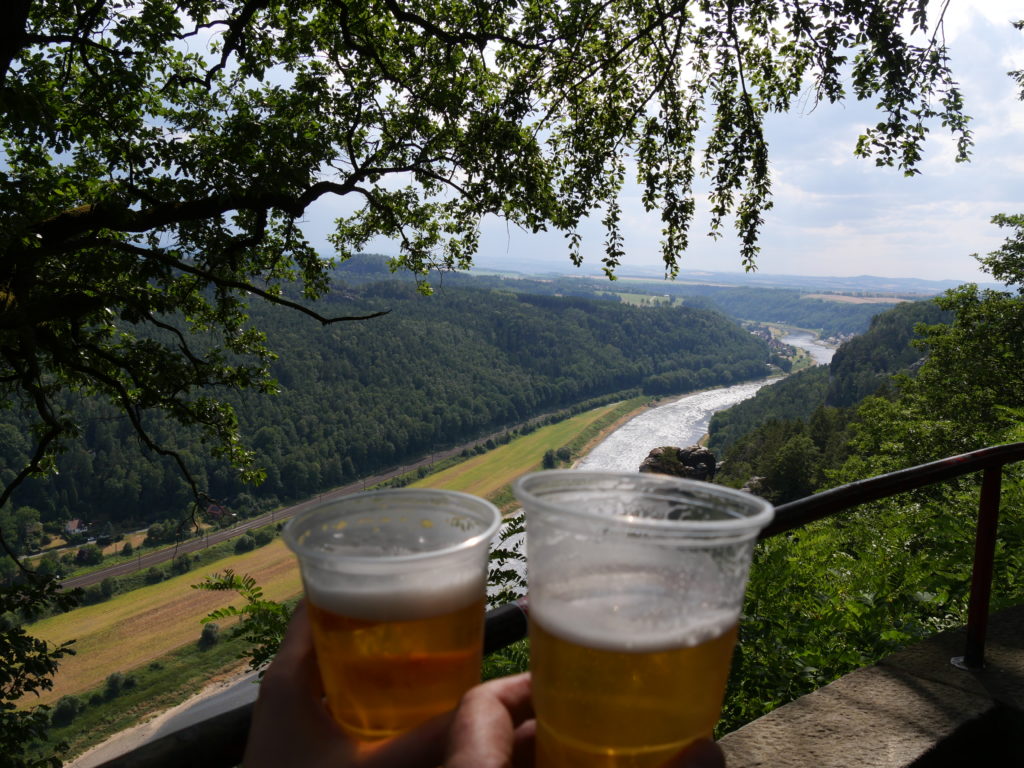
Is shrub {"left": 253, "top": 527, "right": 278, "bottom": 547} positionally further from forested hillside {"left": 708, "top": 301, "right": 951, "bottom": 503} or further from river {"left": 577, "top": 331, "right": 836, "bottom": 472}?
forested hillside {"left": 708, "top": 301, "right": 951, "bottom": 503}

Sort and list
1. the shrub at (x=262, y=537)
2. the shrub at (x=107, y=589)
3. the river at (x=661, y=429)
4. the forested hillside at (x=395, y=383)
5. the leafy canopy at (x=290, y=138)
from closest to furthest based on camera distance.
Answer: the leafy canopy at (x=290, y=138)
the shrub at (x=107, y=589)
the shrub at (x=262, y=537)
the forested hillside at (x=395, y=383)
the river at (x=661, y=429)

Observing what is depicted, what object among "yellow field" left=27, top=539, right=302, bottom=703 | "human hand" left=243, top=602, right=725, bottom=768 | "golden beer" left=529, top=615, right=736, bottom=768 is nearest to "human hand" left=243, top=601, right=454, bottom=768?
"human hand" left=243, top=602, right=725, bottom=768

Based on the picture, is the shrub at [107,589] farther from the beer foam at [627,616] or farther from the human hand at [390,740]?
the beer foam at [627,616]

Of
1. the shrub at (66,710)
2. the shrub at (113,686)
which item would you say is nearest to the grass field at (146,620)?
the shrub at (66,710)

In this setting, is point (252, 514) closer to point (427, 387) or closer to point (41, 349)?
point (427, 387)

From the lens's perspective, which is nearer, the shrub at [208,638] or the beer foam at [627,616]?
the beer foam at [627,616]
